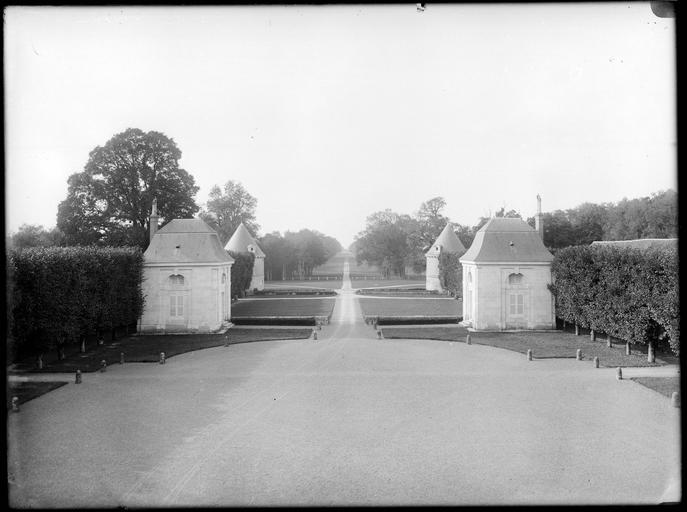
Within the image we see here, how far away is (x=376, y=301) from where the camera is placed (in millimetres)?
48719

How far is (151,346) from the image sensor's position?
27234mm

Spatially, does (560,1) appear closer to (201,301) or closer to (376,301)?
(201,301)

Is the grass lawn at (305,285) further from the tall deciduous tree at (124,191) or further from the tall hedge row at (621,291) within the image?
the tall hedge row at (621,291)

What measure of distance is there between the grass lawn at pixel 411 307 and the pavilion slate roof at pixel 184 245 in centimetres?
1266

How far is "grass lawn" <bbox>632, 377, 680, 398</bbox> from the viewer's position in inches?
677

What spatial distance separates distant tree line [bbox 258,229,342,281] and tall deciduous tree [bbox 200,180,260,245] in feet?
14.4

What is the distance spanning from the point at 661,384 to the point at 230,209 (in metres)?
67.0

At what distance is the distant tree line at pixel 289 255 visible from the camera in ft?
253

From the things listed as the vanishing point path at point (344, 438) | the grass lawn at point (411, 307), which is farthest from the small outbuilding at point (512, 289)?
the vanishing point path at point (344, 438)

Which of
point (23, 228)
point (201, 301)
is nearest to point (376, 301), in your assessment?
point (201, 301)

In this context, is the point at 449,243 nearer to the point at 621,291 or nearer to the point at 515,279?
the point at 515,279

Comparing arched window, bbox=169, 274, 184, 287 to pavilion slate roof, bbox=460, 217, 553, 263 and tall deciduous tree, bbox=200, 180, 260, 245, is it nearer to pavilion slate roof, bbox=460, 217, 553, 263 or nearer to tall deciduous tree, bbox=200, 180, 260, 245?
pavilion slate roof, bbox=460, 217, 553, 263

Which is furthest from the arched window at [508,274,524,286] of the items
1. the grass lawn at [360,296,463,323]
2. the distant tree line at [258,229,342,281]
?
the distant tree line at [258,229,342,281]

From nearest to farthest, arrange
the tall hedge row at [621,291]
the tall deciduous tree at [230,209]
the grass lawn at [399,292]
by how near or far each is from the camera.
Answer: the tall hedge row at [621,291] < the grass lawn at [399,292] < the tall deciduous tree at [230,209]
